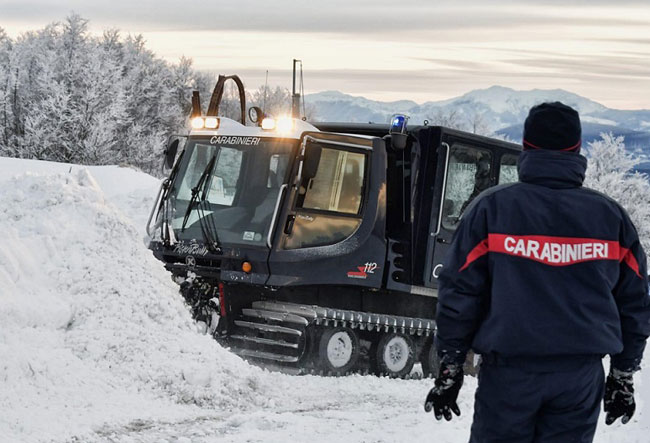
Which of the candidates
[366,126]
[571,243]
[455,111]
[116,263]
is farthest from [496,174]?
[455,111]

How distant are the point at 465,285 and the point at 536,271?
28cm

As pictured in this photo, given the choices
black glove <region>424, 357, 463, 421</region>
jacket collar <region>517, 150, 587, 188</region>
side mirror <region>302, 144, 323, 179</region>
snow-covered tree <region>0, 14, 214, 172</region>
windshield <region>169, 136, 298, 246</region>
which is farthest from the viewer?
snow-covered tree <region>0, 14, 214, 172</region>

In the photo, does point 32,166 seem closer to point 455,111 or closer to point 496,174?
point 496,174

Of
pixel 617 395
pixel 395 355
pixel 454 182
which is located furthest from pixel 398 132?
pixel 617 395

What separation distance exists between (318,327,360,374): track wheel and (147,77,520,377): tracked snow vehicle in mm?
13

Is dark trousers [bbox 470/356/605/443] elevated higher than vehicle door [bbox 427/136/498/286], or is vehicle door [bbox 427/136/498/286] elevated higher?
vehicle door [bbox 427/136/498/286]

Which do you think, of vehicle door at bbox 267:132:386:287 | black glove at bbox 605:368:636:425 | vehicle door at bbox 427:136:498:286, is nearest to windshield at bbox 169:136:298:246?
vehicle door at bbox 267:132:386:287

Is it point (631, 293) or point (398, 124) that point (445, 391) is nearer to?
point (631, 293)

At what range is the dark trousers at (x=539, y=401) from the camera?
381 centimetres

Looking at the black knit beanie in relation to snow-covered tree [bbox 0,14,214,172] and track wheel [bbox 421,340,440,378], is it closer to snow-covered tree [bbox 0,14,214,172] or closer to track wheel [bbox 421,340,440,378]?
track wheel [bbox 421,340,440,378]

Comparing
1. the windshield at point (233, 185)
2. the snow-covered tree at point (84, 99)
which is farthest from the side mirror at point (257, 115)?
the snow-covered tree at point (84, 99)

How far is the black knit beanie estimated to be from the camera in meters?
4.01

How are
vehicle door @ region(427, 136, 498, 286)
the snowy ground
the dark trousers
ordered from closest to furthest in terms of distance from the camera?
the dark trousers < the snowy ground < vehicle door @ region(427, 136, 498, 286)

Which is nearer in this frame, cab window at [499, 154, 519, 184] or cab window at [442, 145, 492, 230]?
cab window at [442, 145, 492, 230]
